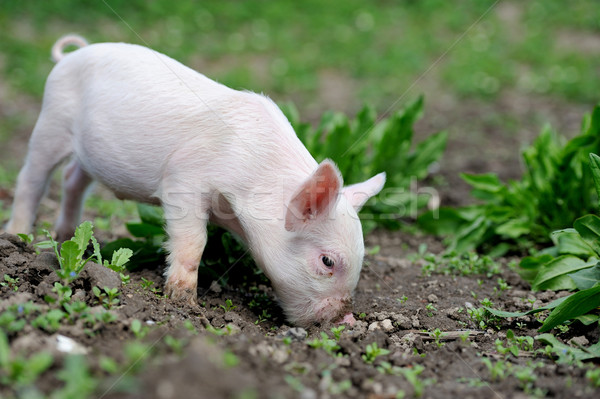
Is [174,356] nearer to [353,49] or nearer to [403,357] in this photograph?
[403,357]

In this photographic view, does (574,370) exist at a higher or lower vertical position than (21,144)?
higher

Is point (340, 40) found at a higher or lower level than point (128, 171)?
higher

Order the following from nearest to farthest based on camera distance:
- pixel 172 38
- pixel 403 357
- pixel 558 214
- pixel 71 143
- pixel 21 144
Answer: pixel 403 357
pixel 71 143
pixel 558 214
pixel 21 144
pixel 172 38

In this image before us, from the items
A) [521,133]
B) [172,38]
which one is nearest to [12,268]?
[521,133]

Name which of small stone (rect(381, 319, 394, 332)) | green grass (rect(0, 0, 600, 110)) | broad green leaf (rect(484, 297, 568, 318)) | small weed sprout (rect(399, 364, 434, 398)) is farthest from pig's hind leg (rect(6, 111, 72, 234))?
green grass (rect(0, 0, 600, 110))

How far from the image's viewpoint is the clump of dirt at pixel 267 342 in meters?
2.28

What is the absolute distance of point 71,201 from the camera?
5.25m

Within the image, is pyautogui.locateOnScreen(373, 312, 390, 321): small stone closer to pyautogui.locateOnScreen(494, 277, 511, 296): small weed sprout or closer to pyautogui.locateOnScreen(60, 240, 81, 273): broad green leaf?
pyautogui.locateOnScreen(494, 277, 511, 296): small weed sprout

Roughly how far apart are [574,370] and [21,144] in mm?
7865

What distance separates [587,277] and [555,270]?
1.47 ft

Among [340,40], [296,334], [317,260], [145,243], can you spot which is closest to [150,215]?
[145,243]

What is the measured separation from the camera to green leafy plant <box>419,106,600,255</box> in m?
5.11

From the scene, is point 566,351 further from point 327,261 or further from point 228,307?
point 228,307

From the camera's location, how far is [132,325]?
2.84m
